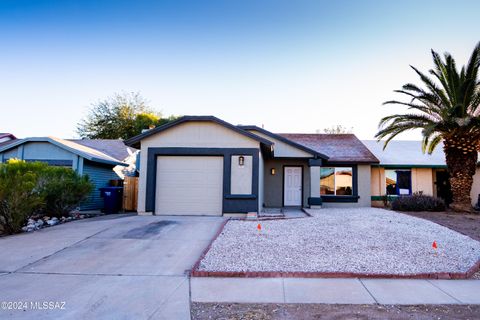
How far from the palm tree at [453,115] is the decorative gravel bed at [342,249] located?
5.46 m

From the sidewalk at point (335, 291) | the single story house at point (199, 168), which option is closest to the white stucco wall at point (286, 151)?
the single story house at point (199, 168)

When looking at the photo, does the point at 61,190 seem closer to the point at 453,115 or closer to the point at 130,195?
the point at 130,195

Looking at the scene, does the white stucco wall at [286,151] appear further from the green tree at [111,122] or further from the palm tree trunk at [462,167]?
the green tree at [111,122]

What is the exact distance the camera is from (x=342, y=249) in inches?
282

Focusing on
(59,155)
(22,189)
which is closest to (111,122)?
(59,155)

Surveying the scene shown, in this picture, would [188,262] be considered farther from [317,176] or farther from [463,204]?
[463,204]

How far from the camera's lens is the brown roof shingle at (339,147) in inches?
660

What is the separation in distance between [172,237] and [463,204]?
1333 centimetres

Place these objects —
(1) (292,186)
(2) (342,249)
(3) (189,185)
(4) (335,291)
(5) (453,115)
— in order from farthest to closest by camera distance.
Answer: (1) (292,186)
(5) (453,115)
(3) (189,185)
(2) (342,249)
(4) (335,291)

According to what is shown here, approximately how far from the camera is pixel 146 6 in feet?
38.9

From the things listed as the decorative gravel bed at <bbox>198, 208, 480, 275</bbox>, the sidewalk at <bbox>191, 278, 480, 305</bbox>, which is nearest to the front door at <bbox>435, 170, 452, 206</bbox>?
the decorative gravel bed at <bbox>198, 208, 480, 275</bbox>

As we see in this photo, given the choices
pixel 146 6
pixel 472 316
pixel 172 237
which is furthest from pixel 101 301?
pixel 146 6

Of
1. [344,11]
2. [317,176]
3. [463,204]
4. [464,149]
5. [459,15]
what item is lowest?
[463,204]

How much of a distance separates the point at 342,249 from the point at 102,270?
17.1 ft
